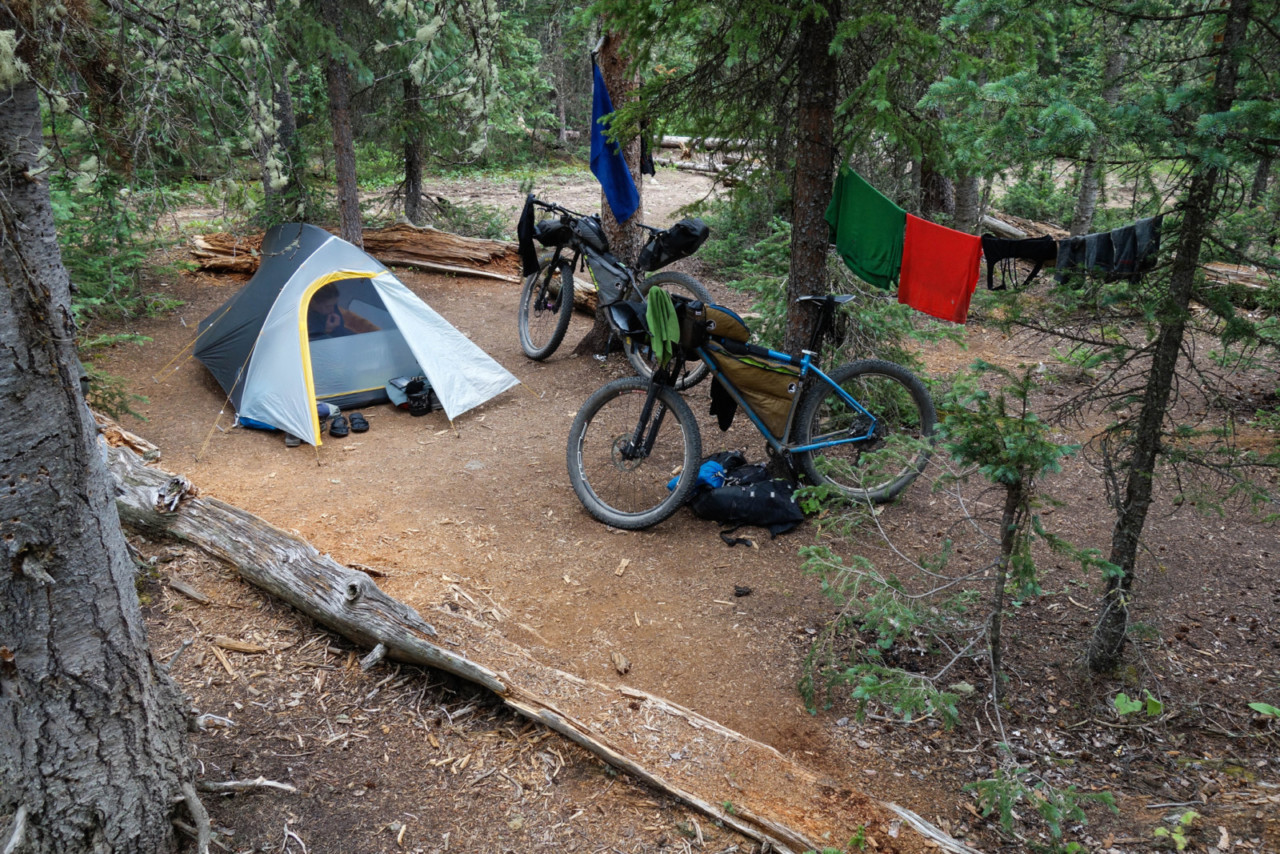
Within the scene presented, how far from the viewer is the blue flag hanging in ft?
24.2

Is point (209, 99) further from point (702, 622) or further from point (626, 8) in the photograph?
point (702, 622)

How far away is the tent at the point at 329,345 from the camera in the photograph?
7.04 metres

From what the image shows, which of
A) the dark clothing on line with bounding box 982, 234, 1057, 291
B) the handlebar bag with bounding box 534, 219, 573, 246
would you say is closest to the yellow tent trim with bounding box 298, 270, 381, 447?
the handlebar bag with bounding box 534, 219, 573, 246

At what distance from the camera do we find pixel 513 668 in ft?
12.4

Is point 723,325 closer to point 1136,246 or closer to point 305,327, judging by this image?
point 1136,246

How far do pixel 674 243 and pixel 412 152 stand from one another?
6.84 meters

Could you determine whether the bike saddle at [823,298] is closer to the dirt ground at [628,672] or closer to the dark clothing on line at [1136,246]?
the dirt ground at [628,672]

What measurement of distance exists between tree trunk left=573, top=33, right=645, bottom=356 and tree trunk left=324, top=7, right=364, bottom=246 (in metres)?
3.35

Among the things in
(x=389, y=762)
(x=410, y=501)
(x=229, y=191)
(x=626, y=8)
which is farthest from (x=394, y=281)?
(x=389, y=762)

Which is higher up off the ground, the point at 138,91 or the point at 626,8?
the point at 626,8

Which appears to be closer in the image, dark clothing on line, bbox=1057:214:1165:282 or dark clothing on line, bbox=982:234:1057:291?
dark clothing on line, bbox=1057:214:1165:282

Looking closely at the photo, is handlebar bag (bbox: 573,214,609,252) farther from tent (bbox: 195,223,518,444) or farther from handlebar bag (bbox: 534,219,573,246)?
tent (bbox: 195,223,518,444)

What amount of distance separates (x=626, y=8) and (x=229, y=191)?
9.79 ft

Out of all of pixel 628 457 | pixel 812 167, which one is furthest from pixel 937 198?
pixel 628 457
